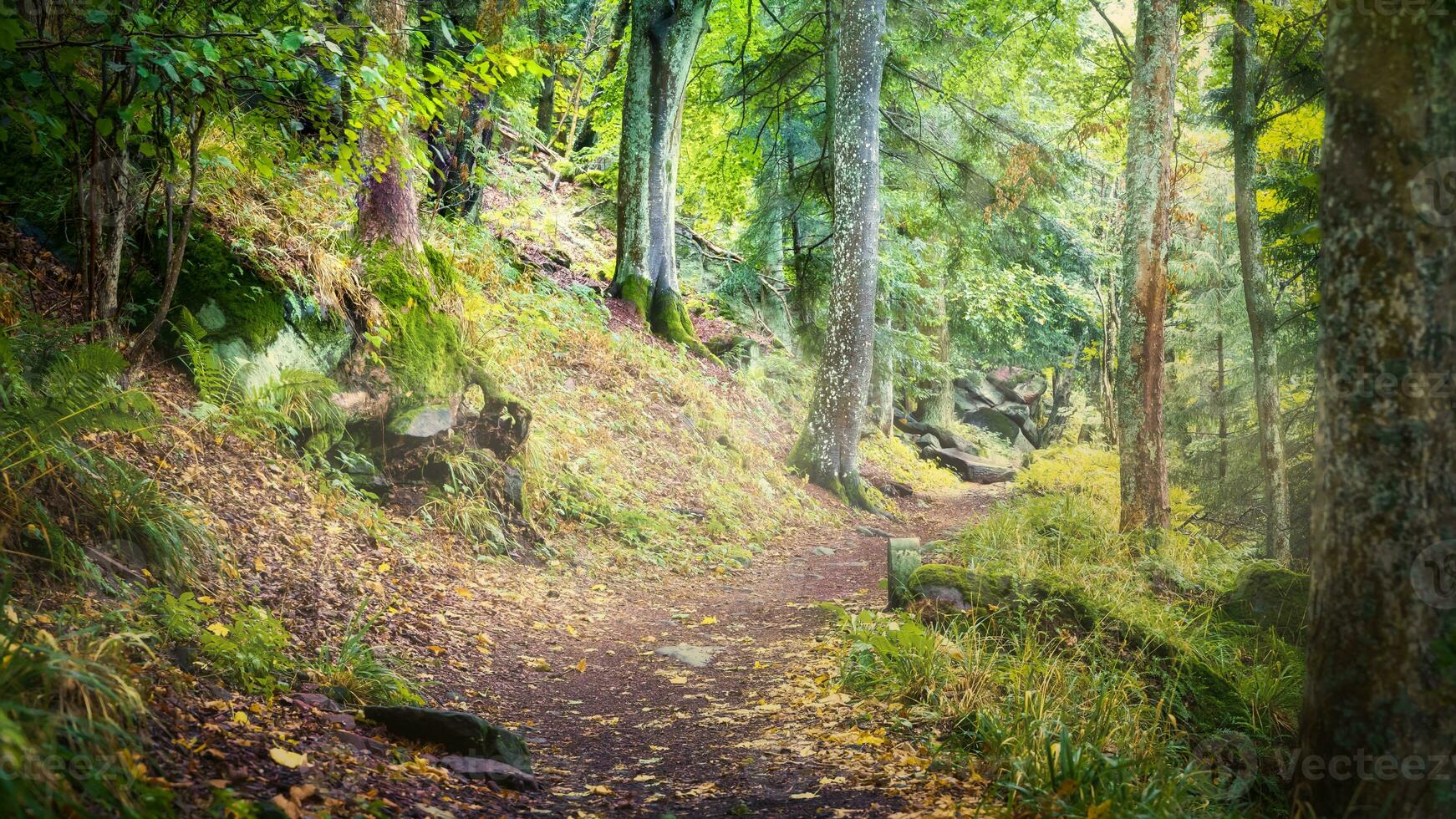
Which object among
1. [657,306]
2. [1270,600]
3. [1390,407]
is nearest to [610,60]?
[657,306]

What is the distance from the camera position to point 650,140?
45.0 ft

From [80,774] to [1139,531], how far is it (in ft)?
29.7

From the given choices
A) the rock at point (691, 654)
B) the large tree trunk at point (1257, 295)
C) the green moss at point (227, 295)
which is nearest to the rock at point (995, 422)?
the large tree trunk at point (1257, 295)

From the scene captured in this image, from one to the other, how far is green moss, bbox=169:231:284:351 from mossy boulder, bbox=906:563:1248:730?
5.16 meters

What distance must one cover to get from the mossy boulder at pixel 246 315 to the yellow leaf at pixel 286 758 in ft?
12.5

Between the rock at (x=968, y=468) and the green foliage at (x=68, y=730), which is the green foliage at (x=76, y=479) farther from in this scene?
the rock at (x=968, y=468)

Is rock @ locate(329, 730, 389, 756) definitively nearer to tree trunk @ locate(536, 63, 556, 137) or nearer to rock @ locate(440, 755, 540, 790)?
rock @ locate(440, 755, 540, 790)

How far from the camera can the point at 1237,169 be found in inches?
419

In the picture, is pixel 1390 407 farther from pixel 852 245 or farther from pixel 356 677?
pixel 852 245

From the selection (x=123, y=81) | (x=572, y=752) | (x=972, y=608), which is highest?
(x=123, y=81)

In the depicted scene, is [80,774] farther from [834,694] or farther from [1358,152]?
[1358,152]

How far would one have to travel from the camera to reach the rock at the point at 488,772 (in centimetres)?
350

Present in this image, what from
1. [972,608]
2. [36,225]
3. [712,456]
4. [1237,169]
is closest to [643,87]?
[712,456]

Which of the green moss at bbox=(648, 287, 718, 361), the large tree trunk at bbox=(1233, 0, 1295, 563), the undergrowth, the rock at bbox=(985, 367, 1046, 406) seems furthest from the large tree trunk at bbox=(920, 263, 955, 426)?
the undergrowth
